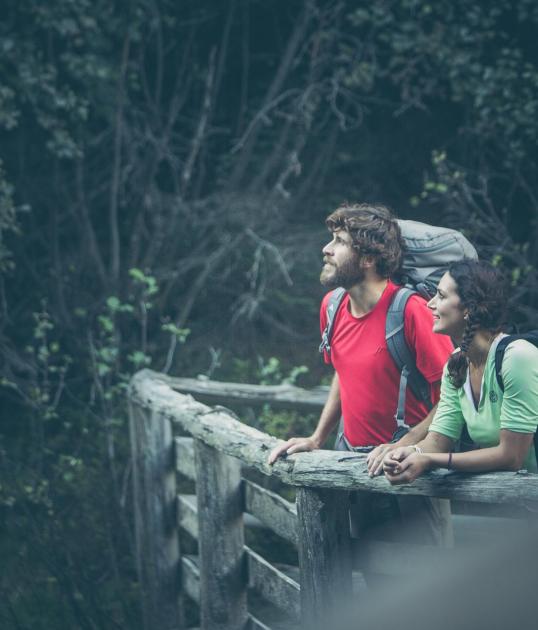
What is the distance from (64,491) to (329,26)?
5.24 m

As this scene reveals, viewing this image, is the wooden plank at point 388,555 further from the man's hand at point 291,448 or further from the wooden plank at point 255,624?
the wooden plank at point 255,624

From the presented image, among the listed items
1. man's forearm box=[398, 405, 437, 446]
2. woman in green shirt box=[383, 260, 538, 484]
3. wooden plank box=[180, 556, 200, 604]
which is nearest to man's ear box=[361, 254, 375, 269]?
woman in green shirt box=[383, 260, 538, 484]

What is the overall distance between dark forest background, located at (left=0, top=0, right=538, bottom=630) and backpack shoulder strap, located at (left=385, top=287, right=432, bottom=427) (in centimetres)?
353

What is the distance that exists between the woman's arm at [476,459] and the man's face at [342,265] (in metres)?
1.00

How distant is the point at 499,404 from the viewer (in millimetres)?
2721

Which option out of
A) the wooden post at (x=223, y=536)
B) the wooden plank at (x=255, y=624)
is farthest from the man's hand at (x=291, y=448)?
the wooden plank at (x=255, y=624)

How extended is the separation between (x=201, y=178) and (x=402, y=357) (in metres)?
5.57

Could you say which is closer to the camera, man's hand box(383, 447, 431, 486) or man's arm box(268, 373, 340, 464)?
man's hand box(383, 447, 431, 486)

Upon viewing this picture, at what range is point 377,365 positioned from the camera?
3.38 m

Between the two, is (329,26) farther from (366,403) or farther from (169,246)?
(366,403)

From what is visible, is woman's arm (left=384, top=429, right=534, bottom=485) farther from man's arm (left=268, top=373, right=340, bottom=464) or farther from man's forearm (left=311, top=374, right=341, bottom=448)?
man's forearm (left=311, top=374, right=341, bottom=448)

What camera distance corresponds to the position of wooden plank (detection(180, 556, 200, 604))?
5.43 meters

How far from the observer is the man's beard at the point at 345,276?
3.50 m

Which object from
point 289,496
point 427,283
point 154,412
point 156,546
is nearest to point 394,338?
point 427,283
